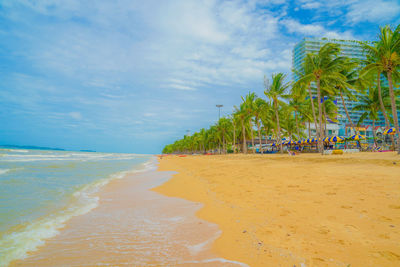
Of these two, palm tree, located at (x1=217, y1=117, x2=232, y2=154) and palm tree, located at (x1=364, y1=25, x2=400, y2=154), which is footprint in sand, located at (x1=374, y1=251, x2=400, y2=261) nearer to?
palm tree, located at (x1=364, y1=25, x2=400, y2=154)

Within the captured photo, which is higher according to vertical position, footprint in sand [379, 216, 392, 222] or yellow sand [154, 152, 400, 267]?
footprint in sand [379, 216, 392, 222]

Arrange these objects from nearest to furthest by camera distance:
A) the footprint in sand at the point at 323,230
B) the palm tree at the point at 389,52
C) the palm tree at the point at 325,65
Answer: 1. the footprint in sand at the point at 323,230
2. the palm tree at the point at 389,52
3. the palm tree at the point at 325,65

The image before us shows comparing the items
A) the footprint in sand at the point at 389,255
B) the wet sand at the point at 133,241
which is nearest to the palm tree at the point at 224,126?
the wet sand at the point at 133,241

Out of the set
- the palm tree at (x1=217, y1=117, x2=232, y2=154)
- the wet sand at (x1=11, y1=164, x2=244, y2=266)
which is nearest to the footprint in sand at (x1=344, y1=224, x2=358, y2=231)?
the wet sand at (x1=11, y1=164, x2=244, y2=266)

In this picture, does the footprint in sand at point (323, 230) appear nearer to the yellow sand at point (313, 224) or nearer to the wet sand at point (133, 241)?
the yellow sand at point (313, 224)

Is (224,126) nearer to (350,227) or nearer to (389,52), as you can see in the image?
(389,52)

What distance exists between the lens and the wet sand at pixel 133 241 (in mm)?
2605

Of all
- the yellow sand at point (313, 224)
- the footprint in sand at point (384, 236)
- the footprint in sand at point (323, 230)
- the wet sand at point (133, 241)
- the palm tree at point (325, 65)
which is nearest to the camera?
the yellow sand at point (313, 224)

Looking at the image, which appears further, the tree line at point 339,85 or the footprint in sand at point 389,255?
the tree line at point 339,85

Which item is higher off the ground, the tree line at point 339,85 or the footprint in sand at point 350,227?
the tree line at point 339,85

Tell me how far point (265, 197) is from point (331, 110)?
37.6 m

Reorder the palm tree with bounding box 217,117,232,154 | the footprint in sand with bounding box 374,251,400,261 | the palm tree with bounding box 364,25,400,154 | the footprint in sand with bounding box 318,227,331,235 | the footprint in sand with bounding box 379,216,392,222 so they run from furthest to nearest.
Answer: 1. the palm tree with bounding box 217,117,232,154
2. the palm tree with bounding box 364,25,400,154
3. the footprint in sand with bounding box 379,216,392,222
4. the footprint in sand with bounding box 318,227,331,235
5. the footprint in sand with bounding box 374,251,400,261

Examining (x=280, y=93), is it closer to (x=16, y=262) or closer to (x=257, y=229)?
→ (x=257, y=229)

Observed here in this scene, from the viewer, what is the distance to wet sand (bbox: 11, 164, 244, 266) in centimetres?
261
